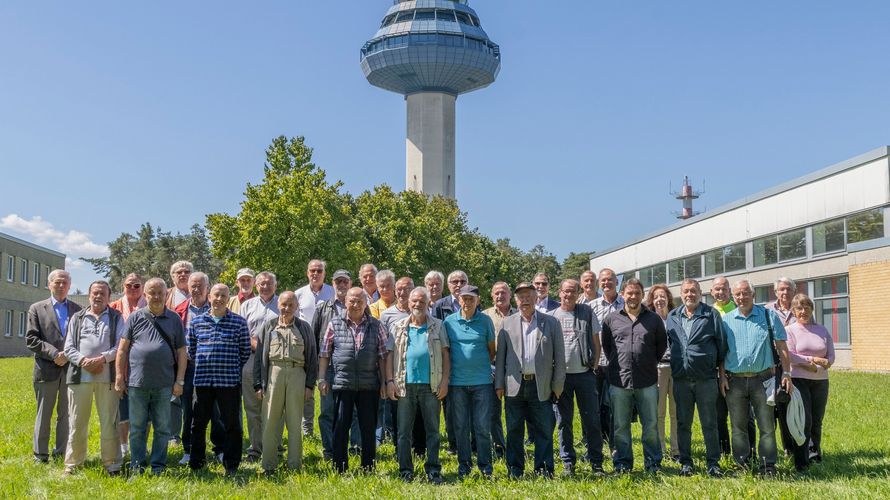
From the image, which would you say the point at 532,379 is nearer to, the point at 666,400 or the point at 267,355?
the point at 666,400

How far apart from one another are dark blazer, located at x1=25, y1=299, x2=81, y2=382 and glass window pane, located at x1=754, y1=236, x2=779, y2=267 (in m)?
29.2

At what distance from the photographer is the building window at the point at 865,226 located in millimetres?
26141

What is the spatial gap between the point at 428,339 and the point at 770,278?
27.7 meters

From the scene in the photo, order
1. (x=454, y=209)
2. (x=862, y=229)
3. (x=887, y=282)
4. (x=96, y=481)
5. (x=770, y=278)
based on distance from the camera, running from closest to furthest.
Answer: (x=96, y=481), (x=887, y=282), (x=862, y=229), (x=770, y=278), (x=454, y=209)

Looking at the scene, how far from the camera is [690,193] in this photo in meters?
92.1

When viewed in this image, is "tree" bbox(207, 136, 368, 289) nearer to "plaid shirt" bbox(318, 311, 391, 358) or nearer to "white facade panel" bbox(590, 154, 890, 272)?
"white facade panel" bbox(590, 154, 890, 272)

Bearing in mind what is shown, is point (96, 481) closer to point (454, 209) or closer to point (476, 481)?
point (476, 481)

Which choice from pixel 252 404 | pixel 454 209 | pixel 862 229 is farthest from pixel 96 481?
pixel 454 209

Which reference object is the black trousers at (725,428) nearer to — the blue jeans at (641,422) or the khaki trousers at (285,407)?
the blue jeans at (641,422)

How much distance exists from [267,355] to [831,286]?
25269mm

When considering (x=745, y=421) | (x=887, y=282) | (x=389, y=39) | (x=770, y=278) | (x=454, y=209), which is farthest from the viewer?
(x=389, y=39)

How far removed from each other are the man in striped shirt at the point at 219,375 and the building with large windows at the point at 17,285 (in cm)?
4743

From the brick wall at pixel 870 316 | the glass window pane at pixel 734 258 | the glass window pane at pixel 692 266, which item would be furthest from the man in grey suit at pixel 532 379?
the glass window pane at pixel 692 266

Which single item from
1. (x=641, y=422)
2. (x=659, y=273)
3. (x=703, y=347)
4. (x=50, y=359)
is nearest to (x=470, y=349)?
(x=641, y=422)
